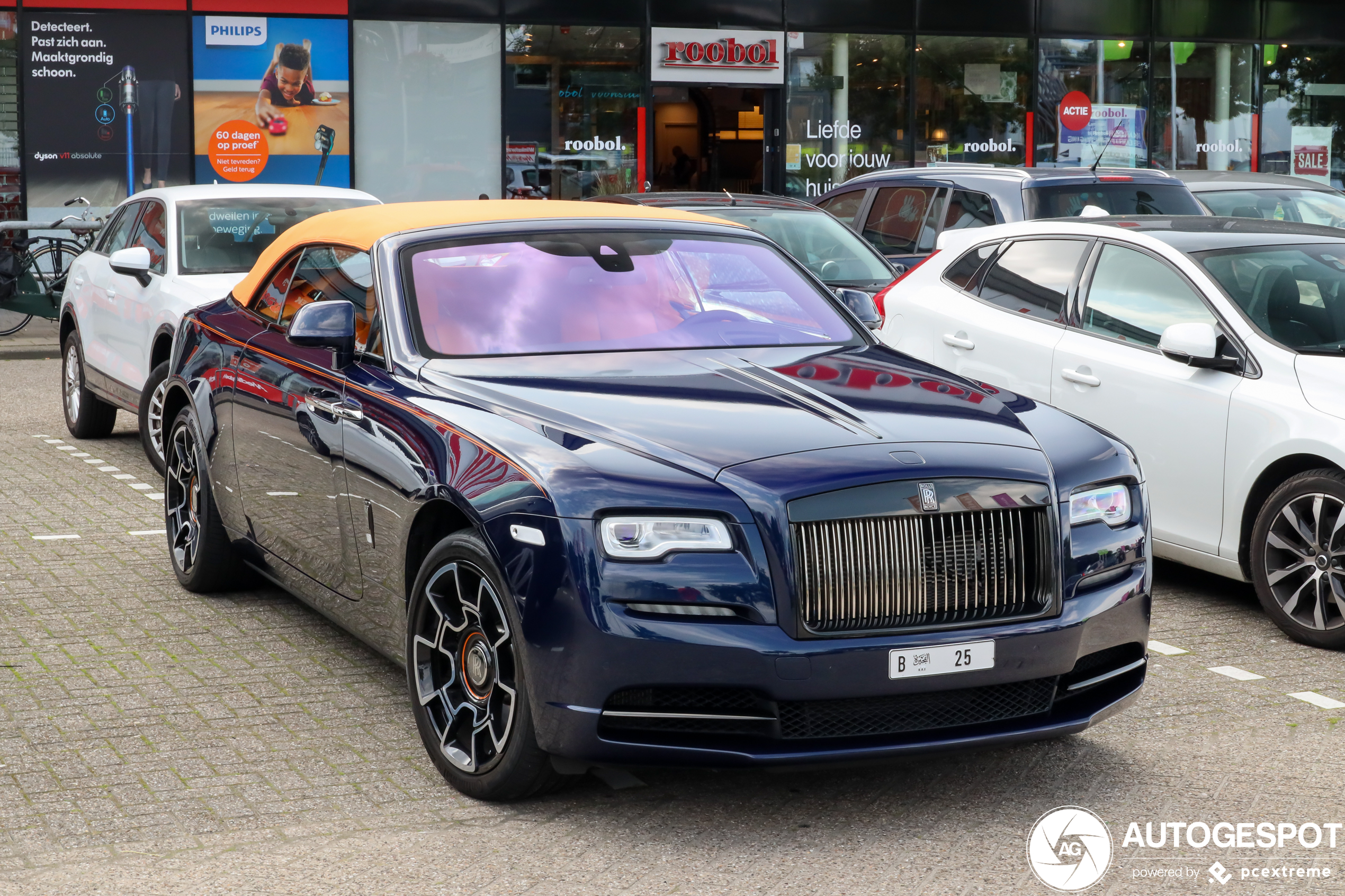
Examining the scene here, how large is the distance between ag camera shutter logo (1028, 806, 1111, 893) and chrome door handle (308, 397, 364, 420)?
243 cm

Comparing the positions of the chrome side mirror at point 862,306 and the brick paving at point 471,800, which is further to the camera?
the chrome side mirror at point 862,306

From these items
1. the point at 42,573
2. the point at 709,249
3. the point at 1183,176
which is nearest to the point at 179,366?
the point at 42,573

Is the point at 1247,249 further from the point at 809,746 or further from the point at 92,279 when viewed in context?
the point at 92,279

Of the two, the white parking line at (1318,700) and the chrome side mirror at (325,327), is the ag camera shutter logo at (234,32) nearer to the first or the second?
the chrome side mirror at (325,327)

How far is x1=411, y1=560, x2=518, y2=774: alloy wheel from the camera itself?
14.8 feet

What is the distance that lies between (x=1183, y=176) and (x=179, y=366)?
998cm

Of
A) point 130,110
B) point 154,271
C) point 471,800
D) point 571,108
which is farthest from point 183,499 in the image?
point 571,108

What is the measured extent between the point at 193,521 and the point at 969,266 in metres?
4.10

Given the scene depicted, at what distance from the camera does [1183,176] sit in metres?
14.5

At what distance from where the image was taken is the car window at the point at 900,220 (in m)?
12.8

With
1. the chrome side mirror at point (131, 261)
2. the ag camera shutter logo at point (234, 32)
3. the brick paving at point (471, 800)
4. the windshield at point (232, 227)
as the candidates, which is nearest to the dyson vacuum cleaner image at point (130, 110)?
the ag camera shutter logo at point (234, 32)

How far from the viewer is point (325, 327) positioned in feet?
17.9

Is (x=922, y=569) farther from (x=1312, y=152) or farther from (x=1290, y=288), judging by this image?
(x=1312, y=152)

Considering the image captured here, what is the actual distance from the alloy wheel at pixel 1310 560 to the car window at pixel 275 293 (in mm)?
4008
